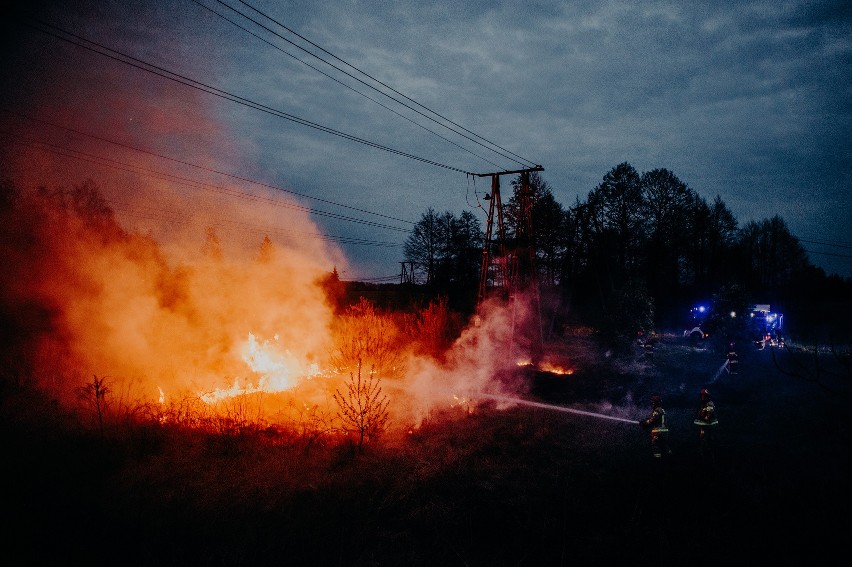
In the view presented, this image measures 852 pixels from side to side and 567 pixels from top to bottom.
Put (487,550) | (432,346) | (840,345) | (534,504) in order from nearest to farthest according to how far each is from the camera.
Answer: (487,550) → (534,504) → (432,346) → (840,345)

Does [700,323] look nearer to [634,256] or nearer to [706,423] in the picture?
[634,256]

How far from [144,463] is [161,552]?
126 inches

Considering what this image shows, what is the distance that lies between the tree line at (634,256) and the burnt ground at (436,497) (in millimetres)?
23987

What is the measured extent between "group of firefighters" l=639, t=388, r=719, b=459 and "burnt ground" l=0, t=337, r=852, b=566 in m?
0.30

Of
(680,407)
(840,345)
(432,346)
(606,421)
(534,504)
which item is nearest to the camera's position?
(534,504)

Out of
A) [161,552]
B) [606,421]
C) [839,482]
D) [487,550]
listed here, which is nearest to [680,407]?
[606,421]

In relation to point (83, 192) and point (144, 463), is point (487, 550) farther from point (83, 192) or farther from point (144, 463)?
point (83, 192)

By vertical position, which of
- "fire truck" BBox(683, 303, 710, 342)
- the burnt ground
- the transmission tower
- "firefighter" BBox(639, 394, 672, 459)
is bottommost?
the burnt ground

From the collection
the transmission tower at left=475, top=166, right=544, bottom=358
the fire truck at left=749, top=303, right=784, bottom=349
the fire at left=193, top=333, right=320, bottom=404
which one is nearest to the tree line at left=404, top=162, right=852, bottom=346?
the fire truck at left=749, top=303, right=784, bottom=349

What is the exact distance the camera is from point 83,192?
57.6ft

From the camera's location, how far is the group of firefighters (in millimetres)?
9188

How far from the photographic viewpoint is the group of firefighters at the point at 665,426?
9.19 meters

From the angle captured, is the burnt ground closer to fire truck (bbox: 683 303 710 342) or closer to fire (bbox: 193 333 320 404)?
fire (bbox: 193 333 320 404)

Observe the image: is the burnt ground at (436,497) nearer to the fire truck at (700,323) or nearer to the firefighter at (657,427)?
the firefighter at (657,427)
